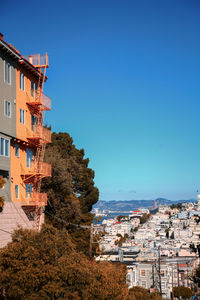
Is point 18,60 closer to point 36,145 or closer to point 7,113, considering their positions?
point 7,113

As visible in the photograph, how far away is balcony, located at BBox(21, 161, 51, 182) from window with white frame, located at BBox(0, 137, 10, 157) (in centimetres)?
242

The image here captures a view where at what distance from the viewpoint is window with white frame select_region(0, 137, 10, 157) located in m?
19.7

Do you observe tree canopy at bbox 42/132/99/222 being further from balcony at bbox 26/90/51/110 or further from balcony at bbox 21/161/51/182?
balcony at bbox 26/90/51/110

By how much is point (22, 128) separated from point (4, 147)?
8.64ft

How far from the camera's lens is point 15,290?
12484 mm

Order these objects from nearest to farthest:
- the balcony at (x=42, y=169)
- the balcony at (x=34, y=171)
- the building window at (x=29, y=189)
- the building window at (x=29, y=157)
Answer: the balcony at (x=34, y=171) → the building window at (x=29, y=189) → the building window at (x=29, y=157) → the balcony at (x=42, y=169)

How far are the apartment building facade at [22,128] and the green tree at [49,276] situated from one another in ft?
23.9

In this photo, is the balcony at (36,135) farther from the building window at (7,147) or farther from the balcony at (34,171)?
the building window at (7,147)

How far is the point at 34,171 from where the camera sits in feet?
78.7

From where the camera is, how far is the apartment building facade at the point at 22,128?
66.7 ft

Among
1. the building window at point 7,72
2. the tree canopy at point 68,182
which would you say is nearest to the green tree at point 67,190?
the tree canopy at point 68,182

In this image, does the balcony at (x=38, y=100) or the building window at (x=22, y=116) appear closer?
the building window at (x=22, y=116)

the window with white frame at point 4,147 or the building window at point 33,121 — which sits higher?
the building window at point 33,121

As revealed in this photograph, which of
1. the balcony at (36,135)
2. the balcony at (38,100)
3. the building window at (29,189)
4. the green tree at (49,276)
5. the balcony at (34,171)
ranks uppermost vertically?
the balcony at (38,100)
